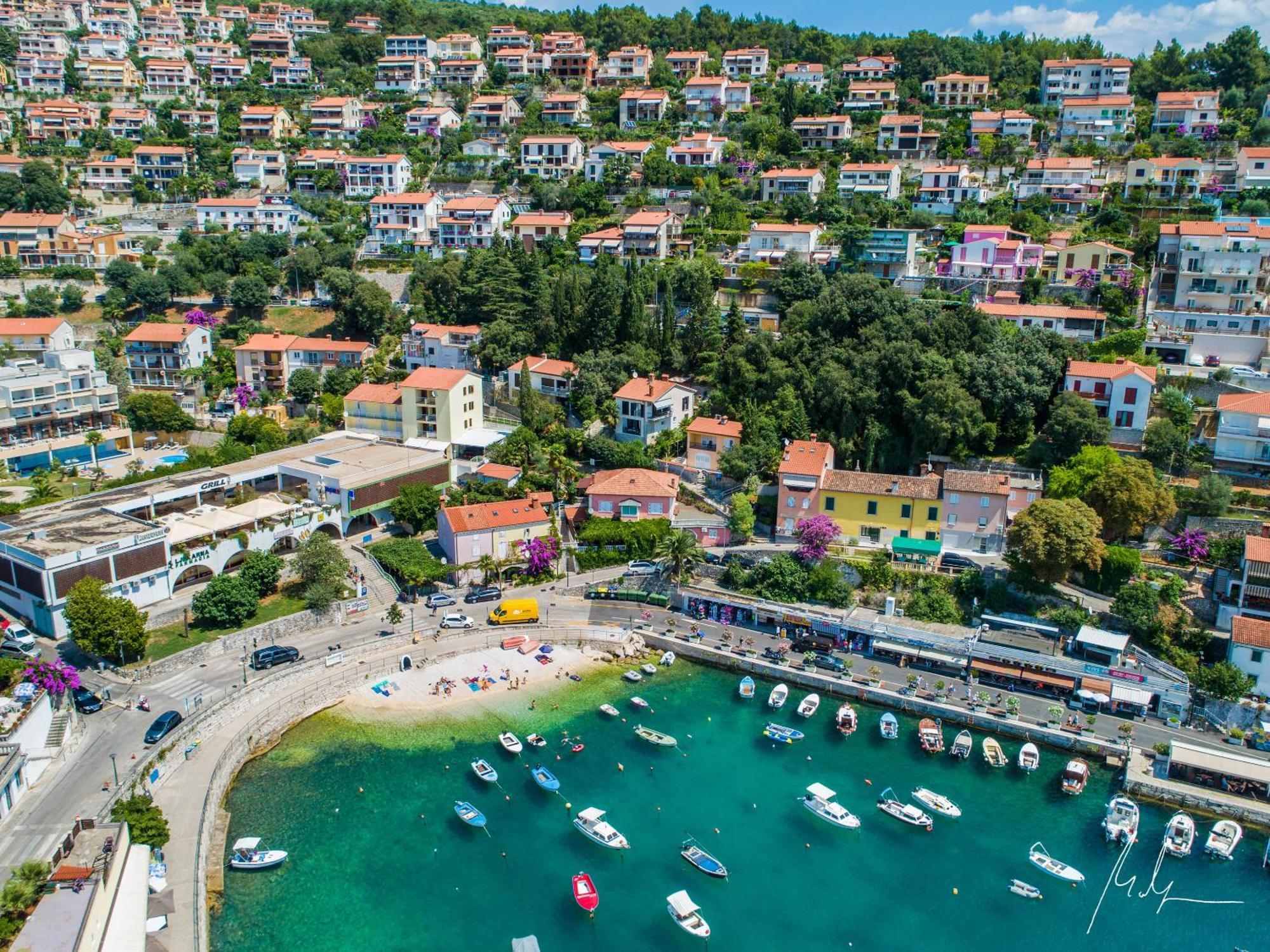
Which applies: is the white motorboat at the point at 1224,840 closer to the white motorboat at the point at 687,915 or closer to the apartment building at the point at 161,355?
the white motorboat at the point at 687,915

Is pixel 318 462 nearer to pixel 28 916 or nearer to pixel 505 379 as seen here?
pixel 505 379

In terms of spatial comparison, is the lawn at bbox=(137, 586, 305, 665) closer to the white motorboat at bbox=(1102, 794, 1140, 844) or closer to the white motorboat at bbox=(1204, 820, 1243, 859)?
the white motorboat at bbox=(1102, 794, 1140, 844)

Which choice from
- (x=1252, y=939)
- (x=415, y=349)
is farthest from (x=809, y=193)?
(x=1252, y=939)

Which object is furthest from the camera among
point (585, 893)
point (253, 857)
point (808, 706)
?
point (808, 706)

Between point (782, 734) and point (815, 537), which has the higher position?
point (815, 537)

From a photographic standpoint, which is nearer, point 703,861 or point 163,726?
point 703,861

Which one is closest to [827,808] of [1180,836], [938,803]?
[938,803]

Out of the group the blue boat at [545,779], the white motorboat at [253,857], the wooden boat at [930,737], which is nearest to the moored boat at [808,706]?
the wooden boat at [930,737]

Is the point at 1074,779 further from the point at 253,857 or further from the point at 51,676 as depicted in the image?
the point at 51,676
